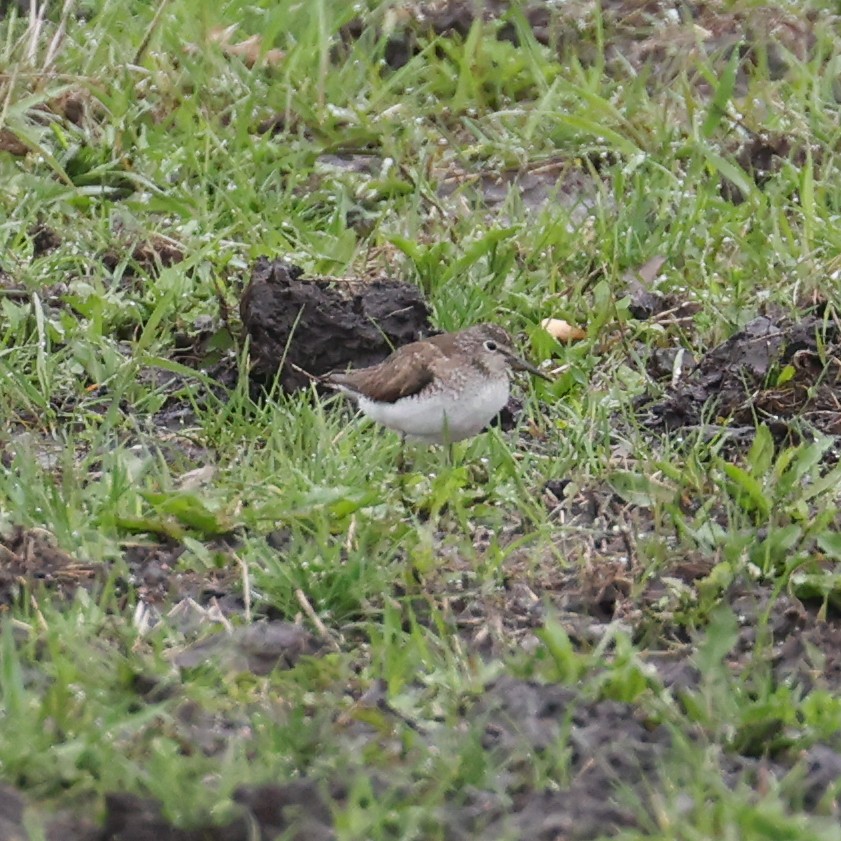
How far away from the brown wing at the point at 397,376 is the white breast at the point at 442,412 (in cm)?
4

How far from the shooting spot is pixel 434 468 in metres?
5.82

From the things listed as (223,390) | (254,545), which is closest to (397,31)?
(223,390)

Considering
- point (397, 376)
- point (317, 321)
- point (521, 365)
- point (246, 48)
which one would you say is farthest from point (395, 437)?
point (246, 48)

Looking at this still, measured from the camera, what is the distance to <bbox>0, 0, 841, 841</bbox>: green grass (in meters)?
3.96

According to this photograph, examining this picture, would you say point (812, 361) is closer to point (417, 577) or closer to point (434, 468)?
point (434, 468)

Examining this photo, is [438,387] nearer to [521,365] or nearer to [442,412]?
[442,412]

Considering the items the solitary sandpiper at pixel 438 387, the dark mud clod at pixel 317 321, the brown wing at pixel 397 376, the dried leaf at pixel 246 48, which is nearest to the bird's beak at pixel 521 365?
the solitary sandpiper at pixel 438 387

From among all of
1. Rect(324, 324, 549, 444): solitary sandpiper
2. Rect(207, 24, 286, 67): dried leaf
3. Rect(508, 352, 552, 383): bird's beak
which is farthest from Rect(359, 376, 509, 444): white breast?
Rect(207, 24, 286, 67): dried leaf

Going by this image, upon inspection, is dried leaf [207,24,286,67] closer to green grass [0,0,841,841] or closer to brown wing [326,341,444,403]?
green grass [0,0,841,841]

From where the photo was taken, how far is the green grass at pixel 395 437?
3.96m

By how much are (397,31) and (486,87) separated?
0.66 meters

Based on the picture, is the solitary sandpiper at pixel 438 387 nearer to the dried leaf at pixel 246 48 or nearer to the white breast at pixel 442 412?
the white breast at pixel 442 412

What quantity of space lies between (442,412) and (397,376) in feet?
0.88

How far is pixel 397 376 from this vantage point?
599 centimetres
